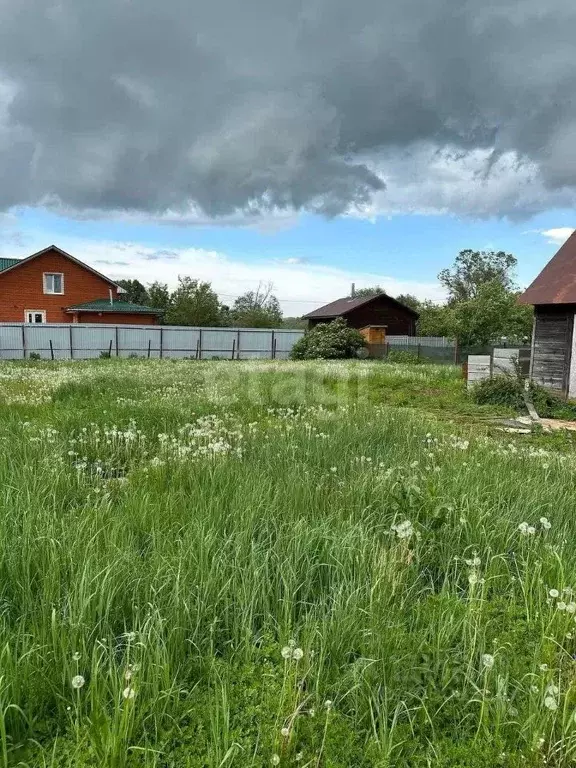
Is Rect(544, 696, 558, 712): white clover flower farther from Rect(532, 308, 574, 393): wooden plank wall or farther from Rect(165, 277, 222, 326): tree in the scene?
Rect(165, 277, 222, 326): tree

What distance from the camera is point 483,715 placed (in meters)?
1.84

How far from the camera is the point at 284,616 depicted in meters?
2.36

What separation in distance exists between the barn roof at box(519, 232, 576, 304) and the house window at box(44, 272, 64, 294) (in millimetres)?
32286

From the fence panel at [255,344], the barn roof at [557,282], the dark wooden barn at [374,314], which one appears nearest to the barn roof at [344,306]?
the dark wooden barn at [374,314]

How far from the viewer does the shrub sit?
1224 inches

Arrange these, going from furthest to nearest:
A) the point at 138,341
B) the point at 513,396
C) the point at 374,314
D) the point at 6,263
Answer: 1. the point at 374,314
2. the point at 6,263
3. the point at 138,341
4. the point at 513,396

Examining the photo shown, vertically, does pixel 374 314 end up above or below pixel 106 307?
above

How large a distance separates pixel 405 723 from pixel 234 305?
251ft

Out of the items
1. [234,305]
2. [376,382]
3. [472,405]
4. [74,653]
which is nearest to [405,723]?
[74,653]

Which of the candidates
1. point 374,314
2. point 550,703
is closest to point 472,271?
point 374,314

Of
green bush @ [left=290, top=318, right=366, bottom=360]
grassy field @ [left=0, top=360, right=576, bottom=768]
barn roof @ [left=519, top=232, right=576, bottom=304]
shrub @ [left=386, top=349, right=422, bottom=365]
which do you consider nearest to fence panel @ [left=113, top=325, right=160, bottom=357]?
green bush @ [left=290, top=318, right=366, bottom=360]

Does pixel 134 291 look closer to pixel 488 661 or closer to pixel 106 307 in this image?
pixel 106 307

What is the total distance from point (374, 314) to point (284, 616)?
43.2 metres

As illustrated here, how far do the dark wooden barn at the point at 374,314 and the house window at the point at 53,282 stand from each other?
20333 mm
